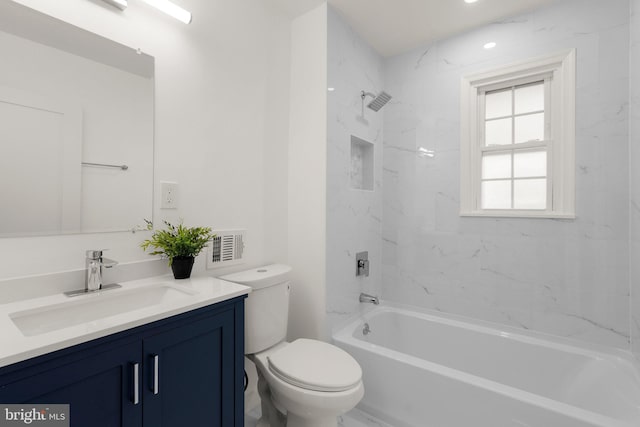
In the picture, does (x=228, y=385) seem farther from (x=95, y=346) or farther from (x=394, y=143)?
(x=394, y=143)

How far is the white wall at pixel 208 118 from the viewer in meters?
1.21

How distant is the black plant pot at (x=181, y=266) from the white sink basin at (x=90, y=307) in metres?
0.09

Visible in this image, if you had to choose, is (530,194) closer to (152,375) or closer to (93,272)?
(152,375)

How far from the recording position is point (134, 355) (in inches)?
36.2

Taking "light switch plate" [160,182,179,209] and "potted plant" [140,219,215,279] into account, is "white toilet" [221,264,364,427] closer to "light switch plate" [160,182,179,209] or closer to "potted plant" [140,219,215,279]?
"potted plant" [140,219,215,279]

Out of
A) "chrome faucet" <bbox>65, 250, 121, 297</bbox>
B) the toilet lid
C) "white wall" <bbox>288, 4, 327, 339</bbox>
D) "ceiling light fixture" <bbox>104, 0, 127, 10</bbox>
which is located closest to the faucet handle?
"chrome faucet" <bbox>65, 250, 121, 297</bbox>

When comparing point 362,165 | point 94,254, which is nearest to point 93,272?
point 94,254

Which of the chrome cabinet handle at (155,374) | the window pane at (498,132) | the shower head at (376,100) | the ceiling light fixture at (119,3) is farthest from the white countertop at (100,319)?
the window pane at (498,132)

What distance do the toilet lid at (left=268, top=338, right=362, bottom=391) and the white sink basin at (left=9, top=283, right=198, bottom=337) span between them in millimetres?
588

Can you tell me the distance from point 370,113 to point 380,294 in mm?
1555

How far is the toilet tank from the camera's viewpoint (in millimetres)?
1538

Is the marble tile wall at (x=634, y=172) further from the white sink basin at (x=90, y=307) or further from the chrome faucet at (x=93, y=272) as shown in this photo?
the chrome faucet at (x=93, y=272)

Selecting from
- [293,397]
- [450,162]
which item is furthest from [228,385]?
[450,162]

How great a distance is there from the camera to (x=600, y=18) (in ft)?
5.96
